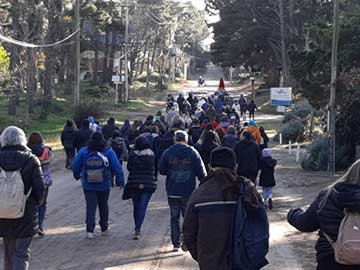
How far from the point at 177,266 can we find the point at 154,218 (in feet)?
14.4

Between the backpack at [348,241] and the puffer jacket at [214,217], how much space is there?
1082mm

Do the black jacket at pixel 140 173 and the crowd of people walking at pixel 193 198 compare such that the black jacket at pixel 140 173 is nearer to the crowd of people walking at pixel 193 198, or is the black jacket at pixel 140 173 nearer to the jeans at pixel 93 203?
the crowd of people walking at pixel 193 198

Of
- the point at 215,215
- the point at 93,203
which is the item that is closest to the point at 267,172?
the point at 93,203

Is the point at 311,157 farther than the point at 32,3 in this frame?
No

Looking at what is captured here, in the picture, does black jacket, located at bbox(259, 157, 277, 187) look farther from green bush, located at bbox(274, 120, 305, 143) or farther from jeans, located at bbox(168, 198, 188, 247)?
green bush, located at bbox(274, 120, 305, 143)

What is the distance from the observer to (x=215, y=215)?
6.35 meters

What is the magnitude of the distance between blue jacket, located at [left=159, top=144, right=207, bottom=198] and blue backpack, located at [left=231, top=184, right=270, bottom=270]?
4926 millimetres

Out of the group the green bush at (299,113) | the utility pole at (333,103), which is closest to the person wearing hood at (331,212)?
the utility pole at (333,103)

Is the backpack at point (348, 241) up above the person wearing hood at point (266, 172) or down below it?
above

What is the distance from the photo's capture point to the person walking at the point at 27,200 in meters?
8.24

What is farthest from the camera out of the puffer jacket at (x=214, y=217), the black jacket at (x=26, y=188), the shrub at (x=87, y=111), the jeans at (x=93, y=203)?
the shrub at (x=87, y=111)

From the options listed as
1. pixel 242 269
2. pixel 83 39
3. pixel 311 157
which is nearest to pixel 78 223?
pixel 242 269

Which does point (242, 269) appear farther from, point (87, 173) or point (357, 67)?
point (357, 67)

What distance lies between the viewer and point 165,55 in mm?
115500
